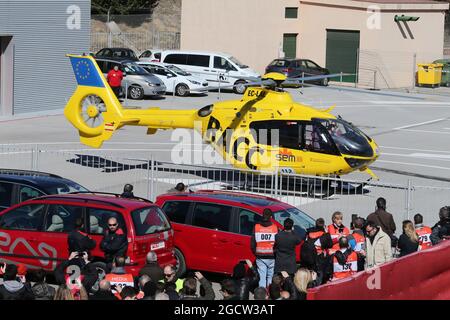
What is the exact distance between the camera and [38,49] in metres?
33.6

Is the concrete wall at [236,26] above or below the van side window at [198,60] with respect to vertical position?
Answer: above

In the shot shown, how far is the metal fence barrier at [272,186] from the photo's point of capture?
1877cm

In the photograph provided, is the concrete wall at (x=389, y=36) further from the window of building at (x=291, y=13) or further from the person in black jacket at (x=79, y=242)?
the person in black jacket at (x=79, y=242)

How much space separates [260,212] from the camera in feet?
47.5

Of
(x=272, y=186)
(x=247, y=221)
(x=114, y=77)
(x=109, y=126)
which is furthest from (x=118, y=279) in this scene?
(x=114, y=77)

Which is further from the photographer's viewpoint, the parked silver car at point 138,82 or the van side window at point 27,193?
the parked silver car at point 138,82

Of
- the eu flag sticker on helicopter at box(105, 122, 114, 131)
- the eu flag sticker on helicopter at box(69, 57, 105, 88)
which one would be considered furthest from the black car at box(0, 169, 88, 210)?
the eu flag sticker on helicopter at box(69, 57, 105, 88)

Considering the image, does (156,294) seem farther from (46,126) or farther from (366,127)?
(366,127)

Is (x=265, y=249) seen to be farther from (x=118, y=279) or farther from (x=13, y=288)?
(x=13, y=288)

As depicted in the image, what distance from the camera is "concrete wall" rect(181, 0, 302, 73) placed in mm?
46250

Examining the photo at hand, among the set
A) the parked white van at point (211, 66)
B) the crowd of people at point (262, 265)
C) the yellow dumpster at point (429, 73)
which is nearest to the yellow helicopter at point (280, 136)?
the crowd of people at point (262, 265)

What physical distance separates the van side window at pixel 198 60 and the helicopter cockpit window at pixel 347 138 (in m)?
20.7
